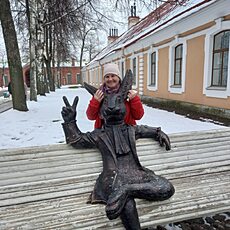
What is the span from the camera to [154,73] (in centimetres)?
1328

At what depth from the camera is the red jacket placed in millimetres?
2258


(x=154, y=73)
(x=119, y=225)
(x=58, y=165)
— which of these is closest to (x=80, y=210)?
(x=119, y=225)

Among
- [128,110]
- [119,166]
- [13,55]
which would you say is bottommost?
[119,166]

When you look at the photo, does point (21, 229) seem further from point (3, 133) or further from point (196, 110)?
point (196, 110)

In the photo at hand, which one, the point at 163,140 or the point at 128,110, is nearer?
the point at 128,110

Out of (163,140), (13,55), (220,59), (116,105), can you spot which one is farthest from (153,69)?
(116,105)

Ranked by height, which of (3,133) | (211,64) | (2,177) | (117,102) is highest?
(211,64)

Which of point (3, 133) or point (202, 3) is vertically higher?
point (202, 3)

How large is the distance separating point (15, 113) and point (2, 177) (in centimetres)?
633

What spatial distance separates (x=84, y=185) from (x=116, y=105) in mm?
769

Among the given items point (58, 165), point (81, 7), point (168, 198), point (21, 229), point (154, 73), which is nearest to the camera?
point (21, 229)

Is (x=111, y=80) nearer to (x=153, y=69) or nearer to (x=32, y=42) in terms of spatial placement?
(x=32, y=42)

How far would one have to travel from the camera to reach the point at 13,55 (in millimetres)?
7918

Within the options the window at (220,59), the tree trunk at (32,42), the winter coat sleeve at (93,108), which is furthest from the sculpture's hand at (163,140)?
the tree trunk at (32,42)
